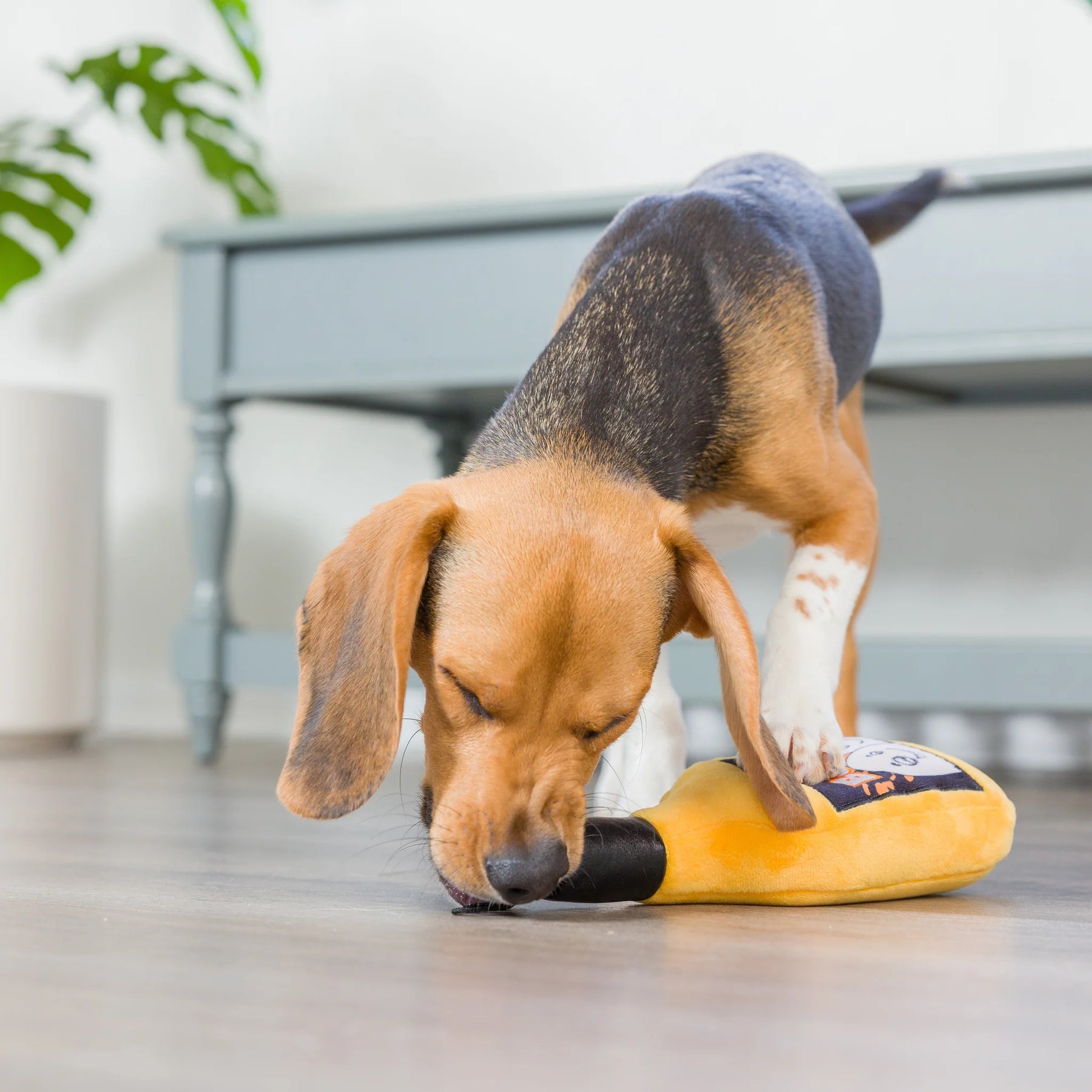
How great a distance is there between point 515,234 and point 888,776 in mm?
2173

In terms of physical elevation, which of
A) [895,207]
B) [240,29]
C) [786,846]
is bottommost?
[786,846]

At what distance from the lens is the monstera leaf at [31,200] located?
4348 mm

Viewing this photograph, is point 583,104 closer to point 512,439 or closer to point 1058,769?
point 1058,769

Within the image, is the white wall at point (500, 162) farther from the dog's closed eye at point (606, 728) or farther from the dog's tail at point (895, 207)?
the dog's closed eye at point (606, 728)

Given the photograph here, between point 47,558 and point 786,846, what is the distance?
10.1 ft

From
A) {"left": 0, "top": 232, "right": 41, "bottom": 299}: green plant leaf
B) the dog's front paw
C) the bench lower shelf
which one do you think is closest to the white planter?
{"left": 0, "top": 232, "right": 41, "bottom": 299}: green plant leaf

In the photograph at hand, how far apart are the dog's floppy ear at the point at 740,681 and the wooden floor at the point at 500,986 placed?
0.14 metres

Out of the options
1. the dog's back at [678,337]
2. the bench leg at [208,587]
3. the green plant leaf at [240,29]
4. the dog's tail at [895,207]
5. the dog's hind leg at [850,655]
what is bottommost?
the bench leg at [208,587]

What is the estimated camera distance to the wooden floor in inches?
42.8

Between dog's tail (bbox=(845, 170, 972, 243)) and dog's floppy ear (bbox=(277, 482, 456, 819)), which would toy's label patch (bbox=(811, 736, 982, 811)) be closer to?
dog's floppy ear (bbox=(277, 482, 456, 819))

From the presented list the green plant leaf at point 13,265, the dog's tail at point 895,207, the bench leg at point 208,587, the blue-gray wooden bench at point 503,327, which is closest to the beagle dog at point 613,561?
the dog's tail at point 895,207

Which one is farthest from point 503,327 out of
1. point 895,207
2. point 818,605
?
point 818,605

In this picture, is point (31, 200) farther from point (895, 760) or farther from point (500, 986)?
point (500, 986)

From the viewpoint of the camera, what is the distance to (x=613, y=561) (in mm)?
1741
